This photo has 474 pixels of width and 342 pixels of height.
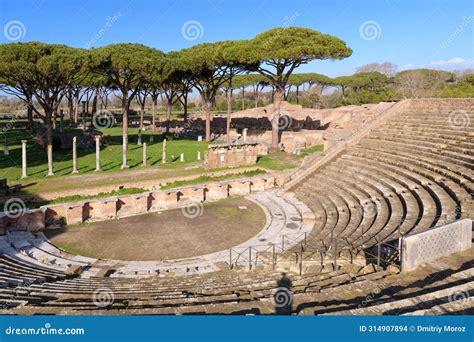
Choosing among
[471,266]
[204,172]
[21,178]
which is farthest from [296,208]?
[21,178]

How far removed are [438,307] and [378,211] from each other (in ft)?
33.3

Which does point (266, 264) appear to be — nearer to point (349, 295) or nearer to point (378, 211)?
point (349, 295)

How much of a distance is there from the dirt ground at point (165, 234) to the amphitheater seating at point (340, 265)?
1052 millimetres

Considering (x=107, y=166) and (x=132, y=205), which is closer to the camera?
(x=132, y=205)

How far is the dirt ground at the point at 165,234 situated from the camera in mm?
→ 15766

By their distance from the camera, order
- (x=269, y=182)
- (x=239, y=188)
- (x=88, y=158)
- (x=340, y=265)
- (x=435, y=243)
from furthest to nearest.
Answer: (x=88, y=158)
(x=269, y=182)
(x=239, y=188)
(x=340, y=265)
(x=435, y=243)

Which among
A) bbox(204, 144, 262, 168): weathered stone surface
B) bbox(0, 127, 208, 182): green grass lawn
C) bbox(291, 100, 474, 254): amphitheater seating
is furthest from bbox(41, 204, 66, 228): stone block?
bbox(291, 100, 474, 254): amphitheater seating

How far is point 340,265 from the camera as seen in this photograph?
1151 centimetres

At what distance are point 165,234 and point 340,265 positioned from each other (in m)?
8.95

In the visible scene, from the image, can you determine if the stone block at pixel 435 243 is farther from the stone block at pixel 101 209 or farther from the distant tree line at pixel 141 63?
the distant tree line at pixel 141 63

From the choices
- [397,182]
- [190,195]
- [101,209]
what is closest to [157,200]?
[190,195]

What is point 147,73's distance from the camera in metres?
31.7

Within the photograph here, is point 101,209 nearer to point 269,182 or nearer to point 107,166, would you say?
point 107,166

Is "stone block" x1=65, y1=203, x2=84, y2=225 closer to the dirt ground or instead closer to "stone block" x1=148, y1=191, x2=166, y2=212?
the dirt ground
